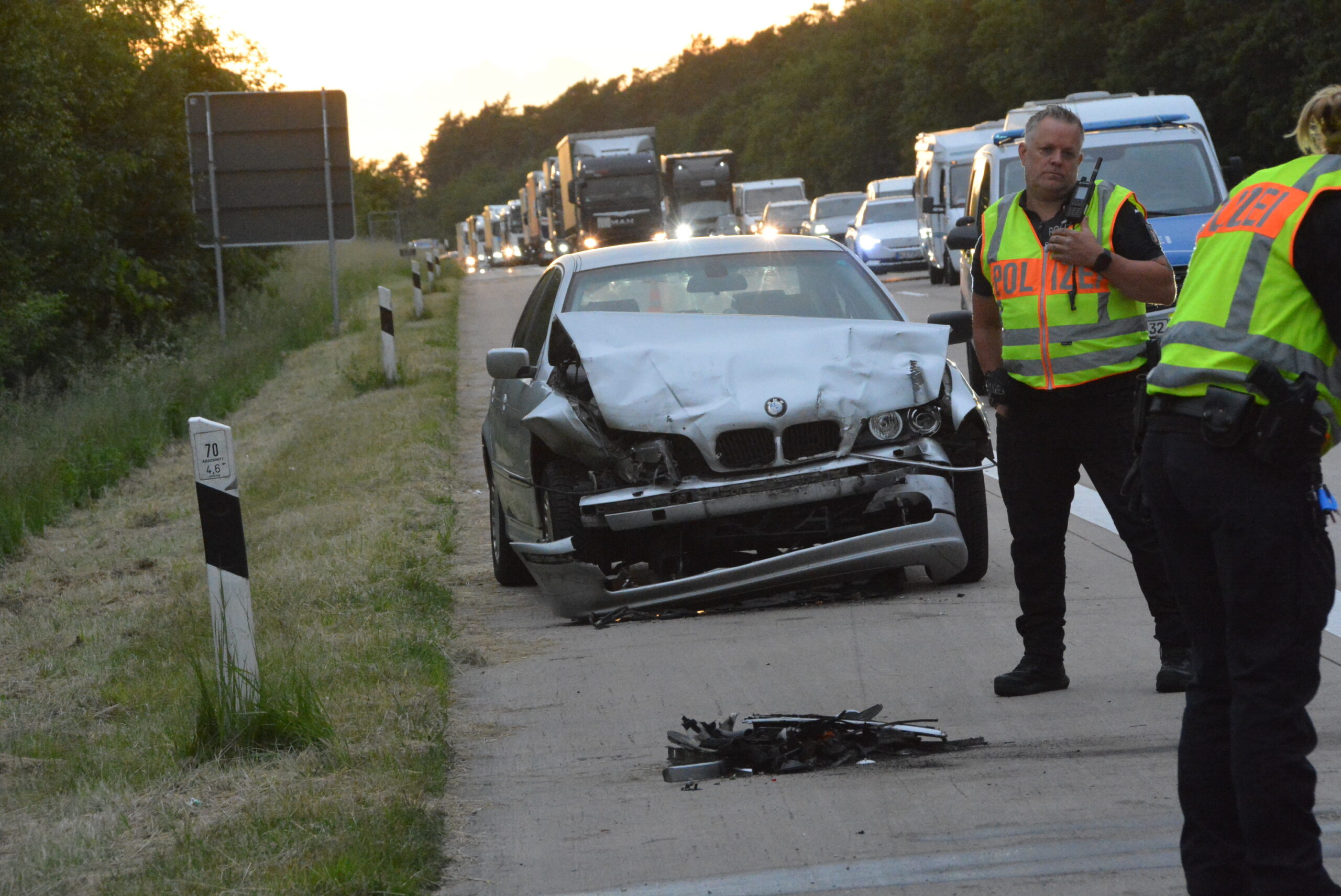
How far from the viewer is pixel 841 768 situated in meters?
4.88

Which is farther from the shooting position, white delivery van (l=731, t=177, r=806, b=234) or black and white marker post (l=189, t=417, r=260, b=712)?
white delivery van (l=731, t=177, r=806, b=234)

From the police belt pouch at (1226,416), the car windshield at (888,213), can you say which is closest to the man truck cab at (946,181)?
the car windshield at (888,213)

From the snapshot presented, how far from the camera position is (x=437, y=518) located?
10.2m

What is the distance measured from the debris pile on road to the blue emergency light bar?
10539 mm

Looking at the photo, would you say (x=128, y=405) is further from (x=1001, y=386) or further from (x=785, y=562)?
(x=1001, y=386)

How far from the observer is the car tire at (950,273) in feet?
92.9

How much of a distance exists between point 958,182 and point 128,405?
48.4 feet

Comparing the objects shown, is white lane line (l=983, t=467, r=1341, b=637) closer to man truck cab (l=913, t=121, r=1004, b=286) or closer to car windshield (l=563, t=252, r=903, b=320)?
car windshield (l=563, t=252, r=903, b=320)

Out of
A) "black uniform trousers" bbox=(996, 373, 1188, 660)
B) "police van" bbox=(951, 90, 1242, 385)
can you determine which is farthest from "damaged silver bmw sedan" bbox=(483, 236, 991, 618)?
"police van" bbox=(951, 90, 1242, 385)

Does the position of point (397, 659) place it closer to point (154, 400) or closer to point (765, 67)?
point (154, 400)

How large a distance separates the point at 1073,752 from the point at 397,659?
102 inches

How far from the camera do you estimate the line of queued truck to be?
571 inches

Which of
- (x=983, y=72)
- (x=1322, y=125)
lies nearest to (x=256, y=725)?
(x=1322, y=125)

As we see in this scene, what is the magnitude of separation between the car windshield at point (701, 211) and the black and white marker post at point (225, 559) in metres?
Answer: 45.7
